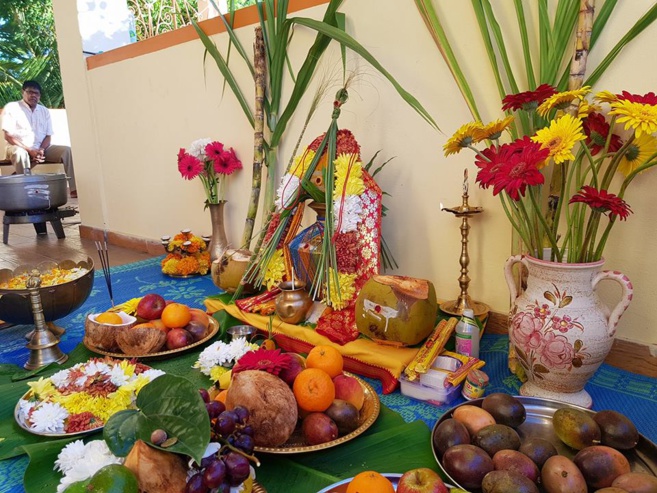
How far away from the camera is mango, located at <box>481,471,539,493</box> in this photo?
0.84 metres

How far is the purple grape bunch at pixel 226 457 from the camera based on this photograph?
79cm

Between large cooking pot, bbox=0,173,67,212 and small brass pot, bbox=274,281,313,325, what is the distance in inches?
116

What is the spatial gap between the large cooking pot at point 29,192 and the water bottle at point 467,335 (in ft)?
11.8

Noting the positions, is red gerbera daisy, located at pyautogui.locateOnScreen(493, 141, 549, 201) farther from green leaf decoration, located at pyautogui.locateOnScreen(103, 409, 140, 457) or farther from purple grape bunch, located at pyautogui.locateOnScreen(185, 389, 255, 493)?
green leaf decoration, located at pyautogui.locateOnScreen(103, 409, 140, 457)

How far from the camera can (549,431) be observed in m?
1.16

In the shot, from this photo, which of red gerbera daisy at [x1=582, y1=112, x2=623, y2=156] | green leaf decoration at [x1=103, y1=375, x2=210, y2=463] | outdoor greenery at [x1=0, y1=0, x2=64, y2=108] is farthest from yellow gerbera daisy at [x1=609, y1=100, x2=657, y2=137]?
outdoor greenery at [x1=0, y1=0, x2=64, y2=108]

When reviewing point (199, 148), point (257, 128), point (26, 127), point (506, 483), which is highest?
point (26, 127)

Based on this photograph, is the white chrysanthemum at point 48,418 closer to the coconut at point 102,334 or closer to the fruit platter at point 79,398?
the fruit platter at point 79,398

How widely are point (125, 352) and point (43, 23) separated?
15.6 metres

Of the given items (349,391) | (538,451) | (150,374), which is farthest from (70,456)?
(538,451)

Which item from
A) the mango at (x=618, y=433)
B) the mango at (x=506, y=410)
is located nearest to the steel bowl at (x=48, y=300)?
the mango at (x=506, y=410)

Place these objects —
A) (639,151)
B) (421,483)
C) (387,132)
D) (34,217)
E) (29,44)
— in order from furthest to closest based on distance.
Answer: (29,44) < (34,217) < (387,132) < (639,151) < (421,483)

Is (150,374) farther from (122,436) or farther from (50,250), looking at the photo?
(50,250)

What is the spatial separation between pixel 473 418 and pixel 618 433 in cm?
29
